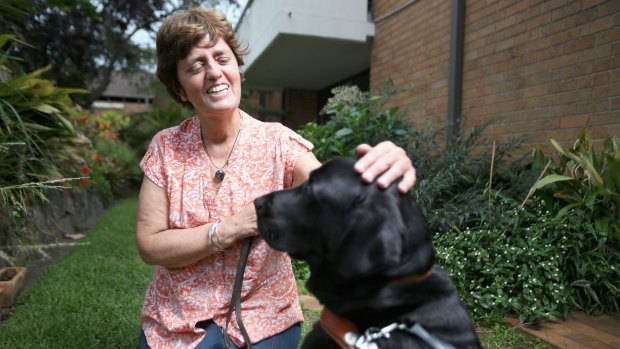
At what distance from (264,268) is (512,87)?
409cm

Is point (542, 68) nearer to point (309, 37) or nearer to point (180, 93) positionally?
point (180, 93)

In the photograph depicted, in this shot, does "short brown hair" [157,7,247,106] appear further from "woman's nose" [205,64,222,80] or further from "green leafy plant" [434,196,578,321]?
"green leafy plant" [434,196,578,321]

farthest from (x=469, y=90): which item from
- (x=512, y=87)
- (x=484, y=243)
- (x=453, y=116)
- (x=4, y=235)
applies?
(x=4, y=235)

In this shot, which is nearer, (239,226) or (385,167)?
(385,167)

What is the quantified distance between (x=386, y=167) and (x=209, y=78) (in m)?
0.89

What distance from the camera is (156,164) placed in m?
1.99

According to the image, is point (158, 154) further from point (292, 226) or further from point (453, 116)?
point (453, 116)

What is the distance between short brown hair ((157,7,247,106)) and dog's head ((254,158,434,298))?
777mm

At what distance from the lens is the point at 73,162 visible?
498cm

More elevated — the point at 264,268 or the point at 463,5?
the point at 463,5

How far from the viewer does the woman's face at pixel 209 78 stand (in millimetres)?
1923

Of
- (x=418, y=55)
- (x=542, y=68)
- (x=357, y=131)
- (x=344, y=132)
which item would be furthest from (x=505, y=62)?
(x=344, y=132)

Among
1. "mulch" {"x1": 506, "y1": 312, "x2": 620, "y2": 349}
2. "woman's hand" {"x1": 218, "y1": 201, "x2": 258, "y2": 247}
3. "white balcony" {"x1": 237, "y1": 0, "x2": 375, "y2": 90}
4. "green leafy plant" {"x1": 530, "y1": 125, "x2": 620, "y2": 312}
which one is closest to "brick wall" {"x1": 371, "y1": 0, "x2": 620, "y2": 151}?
"green leafy plant" {"x1": 530, "y1": 125, "x2": 620, "y2": 312}

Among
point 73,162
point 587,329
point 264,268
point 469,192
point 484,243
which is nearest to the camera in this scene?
point 264,268
